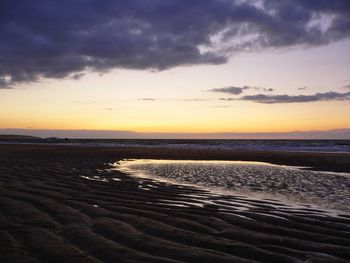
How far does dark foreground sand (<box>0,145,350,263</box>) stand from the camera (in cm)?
482

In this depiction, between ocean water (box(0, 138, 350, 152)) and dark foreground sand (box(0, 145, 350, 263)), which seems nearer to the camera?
dark foreground sand (box(0, 145, 350, 263))

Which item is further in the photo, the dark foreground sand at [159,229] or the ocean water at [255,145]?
the ocean water at [255,145]

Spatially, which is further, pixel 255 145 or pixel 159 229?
pixel 255 145

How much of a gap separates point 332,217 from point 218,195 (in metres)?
3.40

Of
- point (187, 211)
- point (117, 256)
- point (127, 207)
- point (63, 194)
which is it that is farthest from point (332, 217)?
point (63, 194)

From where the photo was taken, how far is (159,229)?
6082mm

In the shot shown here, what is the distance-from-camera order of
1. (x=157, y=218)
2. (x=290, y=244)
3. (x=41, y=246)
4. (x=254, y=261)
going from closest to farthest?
1. (x=254, y=261)
2. (x=41, y=246)
3. (x=290, y=244)
4. (x=157, y=218)

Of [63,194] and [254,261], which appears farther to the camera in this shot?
[63,194]

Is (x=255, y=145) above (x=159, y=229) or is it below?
above

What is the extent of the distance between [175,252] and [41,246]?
1.72 m

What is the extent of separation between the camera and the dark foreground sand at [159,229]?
482cm

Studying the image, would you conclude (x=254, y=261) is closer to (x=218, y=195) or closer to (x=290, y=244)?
(x=290, y=244)

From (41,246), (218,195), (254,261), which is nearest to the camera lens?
(254,261)

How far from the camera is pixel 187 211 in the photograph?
7.83 m
